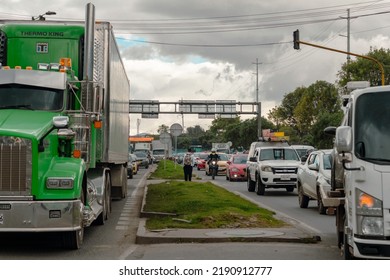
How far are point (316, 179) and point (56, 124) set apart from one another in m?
9.27

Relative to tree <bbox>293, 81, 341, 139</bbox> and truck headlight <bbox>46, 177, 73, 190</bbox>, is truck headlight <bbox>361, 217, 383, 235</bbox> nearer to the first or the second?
truck headlight <bbox>46, 177, 73, 190</bbox>

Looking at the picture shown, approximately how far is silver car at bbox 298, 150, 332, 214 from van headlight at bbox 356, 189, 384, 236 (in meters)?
8.60

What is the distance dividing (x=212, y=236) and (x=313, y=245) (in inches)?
69.4

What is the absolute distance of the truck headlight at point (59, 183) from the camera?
10.8m

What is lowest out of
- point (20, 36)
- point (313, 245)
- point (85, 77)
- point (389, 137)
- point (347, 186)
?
point (313, 245)

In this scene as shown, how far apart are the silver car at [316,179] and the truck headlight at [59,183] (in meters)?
7.64

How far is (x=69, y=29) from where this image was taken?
14.5 metres

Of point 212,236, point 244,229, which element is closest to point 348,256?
point 212,236

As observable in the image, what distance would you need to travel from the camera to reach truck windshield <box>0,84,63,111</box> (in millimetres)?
12383

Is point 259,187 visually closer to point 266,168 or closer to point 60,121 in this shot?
point 266,168

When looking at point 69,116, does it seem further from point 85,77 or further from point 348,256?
point 348,256

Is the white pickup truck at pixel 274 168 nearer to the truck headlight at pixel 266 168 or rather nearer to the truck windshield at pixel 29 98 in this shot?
the truck headlight at pixel 266 168

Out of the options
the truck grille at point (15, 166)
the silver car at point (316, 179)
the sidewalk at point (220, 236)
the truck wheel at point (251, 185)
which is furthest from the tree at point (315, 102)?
the truck grille at point (15, 166)

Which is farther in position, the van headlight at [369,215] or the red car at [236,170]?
the red car at [236,170]
